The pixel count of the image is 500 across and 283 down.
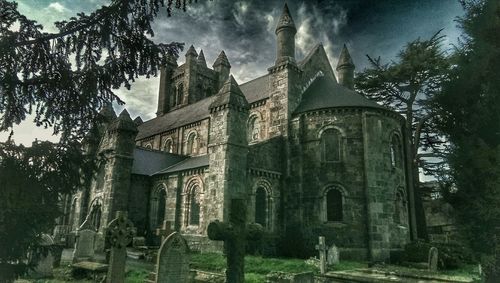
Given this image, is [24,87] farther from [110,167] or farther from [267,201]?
[110,167]

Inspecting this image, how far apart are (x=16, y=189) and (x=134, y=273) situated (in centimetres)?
992

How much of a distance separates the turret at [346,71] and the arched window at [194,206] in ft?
51.0

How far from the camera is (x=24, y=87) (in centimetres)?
704

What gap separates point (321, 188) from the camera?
21.9 m

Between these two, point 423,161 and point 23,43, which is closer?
point 23,43

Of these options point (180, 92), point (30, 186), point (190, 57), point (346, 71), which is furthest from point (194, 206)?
point (190, 57)

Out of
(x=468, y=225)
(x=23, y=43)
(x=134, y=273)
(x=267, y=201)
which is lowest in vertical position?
(x=134, y=273)

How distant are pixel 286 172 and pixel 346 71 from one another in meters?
12.6

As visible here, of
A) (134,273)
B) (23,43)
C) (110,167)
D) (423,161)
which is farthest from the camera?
(423,161)

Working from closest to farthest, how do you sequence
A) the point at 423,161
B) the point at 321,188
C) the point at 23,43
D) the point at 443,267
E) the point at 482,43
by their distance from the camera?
the point at 23,43
the point at 482,43
the point at 443,267
the point at 321,188
the point at 423,161


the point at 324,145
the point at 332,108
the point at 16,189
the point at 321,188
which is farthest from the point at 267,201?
the point at 16,189

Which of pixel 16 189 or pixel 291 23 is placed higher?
pixel 291 23

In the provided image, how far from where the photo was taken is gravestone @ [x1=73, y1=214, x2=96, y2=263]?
17.6 m

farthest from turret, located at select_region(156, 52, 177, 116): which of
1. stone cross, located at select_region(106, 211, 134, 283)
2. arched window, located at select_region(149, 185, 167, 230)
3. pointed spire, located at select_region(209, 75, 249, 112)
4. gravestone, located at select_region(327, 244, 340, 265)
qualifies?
stone cross, located at select_region(106, 211, 134, 283)
